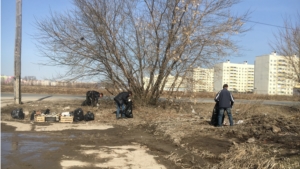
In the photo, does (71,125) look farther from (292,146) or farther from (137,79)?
(292,146)

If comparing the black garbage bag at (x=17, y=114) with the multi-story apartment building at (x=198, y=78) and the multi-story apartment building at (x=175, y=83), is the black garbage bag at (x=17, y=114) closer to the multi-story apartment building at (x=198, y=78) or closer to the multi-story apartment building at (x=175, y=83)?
the multi-story apartment building at (x=175, y=83)

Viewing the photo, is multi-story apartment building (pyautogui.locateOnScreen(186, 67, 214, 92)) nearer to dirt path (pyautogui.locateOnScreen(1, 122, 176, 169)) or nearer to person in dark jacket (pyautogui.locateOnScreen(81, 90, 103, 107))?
person in dark jacket (pyautogui.locateOnScreen(81, 90, 103, 107))

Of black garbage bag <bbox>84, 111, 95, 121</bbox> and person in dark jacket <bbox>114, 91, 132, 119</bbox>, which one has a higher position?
person in dark jacket <bbox>114, 91, 132, 119</bbox>

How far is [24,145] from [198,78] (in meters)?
10.2

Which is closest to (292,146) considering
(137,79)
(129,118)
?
(129,118)

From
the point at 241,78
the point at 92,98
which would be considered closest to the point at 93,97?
the point at 92,98

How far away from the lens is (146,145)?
851cm

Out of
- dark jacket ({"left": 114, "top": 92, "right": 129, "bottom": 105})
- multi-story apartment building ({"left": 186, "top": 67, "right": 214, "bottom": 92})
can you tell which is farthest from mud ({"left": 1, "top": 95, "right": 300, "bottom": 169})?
multi-story apartment building ({"left": 186, "top": 67, "right": 214, "bottom": 92})

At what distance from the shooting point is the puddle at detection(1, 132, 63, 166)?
22.2 feet

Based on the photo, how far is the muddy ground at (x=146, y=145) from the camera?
20.5ft

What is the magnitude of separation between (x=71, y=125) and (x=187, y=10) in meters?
8.16

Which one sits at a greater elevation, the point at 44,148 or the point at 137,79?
the point at 137,79

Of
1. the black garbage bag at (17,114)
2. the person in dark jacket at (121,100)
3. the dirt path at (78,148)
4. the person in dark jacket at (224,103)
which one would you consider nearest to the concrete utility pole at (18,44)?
the black garbage bag at (17,114)

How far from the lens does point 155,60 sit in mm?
15359
